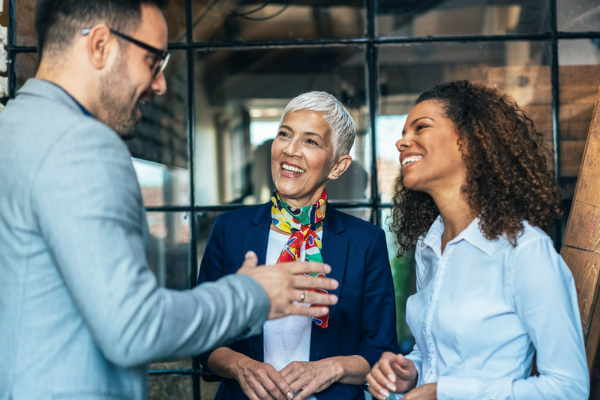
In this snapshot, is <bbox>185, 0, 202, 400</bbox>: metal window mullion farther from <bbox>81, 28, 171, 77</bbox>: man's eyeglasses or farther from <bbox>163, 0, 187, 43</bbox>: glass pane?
<bbox>81, 28, 171, 77</bbox>: man's eyeglasses

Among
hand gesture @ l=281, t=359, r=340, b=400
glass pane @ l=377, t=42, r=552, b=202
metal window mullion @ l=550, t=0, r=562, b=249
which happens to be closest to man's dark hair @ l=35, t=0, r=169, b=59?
hand gesture @ l=281, t=359, r=340, b=400

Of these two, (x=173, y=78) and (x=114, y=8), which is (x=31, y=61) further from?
(x=114, y=8)

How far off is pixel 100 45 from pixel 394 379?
1.26 meters

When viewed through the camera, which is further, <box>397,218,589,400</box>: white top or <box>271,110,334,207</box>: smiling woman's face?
<box>271,110,334,207</box>: smiling woman's face

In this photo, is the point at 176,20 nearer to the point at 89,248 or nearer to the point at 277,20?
the point at 277,20

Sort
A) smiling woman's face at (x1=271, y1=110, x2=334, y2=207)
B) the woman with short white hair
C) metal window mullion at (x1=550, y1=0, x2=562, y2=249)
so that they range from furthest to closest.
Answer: metal window mullion at (x1=550, y1=0, x2=562, y2=249) → smiling woman's face at (x1=271, y1=110, x2=334, y2=207) → the woman with short white hair

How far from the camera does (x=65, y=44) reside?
118 centimetres

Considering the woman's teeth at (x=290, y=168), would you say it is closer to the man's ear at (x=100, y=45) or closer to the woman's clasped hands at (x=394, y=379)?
the woman's clasped hands at (x=394, y=379)

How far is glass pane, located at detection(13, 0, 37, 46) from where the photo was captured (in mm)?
2807

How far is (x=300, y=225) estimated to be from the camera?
6.92 feet

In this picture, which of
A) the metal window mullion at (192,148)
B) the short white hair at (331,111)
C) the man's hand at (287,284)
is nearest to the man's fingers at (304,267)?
the man's hand at (287,284)

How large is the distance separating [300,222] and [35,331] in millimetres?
1181

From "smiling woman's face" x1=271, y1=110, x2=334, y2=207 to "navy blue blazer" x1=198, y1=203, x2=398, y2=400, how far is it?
15 centimetres

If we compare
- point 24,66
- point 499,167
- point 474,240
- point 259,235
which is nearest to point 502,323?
point 474,240
